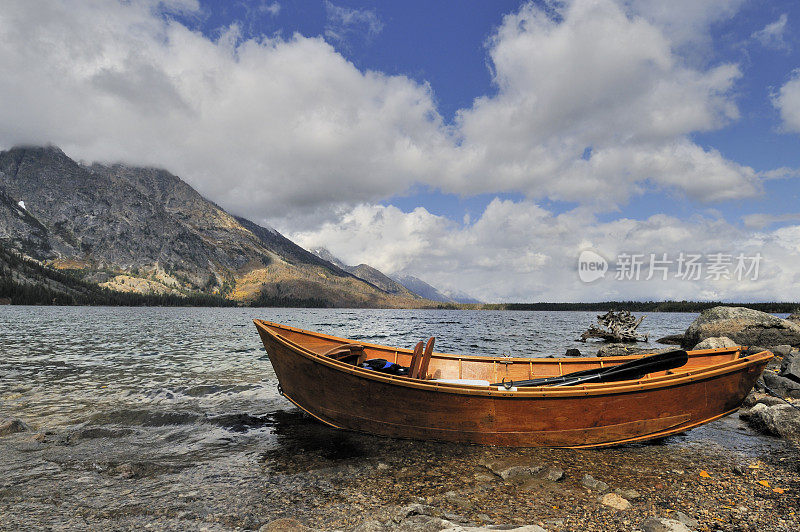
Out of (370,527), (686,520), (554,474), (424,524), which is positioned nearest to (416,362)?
(554,474)

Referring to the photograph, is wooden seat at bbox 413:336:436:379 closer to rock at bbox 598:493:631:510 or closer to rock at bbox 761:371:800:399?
rock at bbox 598:493:631:510

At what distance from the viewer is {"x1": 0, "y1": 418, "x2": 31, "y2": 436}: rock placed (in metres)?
10.3

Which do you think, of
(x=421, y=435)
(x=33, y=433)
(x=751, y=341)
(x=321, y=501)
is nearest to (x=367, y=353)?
(x=421, y=435)

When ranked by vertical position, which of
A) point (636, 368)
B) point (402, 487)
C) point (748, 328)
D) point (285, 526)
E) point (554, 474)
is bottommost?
point (402, 487)

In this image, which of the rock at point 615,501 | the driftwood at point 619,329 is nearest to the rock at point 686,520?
the rock at point 615,501

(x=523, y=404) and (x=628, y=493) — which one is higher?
(x=523, y=404)

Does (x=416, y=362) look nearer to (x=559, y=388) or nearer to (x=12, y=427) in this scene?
(x=559, y=388)

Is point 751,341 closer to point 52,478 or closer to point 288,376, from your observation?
point 288,376

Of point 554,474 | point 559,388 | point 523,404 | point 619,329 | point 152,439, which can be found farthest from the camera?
point 619,329

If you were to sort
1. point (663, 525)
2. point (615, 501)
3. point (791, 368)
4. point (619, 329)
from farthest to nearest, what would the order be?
point (619, 329) → point (791, 368) → point (615, 501) → point (663, 525)

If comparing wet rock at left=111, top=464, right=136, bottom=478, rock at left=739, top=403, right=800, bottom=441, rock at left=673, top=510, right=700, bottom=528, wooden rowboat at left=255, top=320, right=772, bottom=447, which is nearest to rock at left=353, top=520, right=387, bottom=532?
wooden rowboat at left=255, top=320, right=772, bottom=447

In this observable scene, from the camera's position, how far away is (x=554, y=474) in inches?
324

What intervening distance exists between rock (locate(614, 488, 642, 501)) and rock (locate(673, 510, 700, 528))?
0.85 metres

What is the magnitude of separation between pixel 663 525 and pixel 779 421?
7716mm
